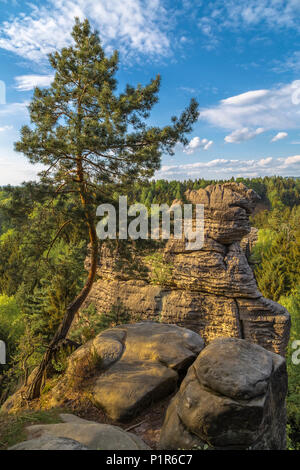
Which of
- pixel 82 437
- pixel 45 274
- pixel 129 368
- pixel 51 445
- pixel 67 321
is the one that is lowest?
pixel 67 321

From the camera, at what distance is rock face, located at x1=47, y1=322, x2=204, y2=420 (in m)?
5.00

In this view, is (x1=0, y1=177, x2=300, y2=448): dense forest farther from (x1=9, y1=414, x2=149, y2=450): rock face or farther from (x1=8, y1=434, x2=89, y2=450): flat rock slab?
(x1=8, y1=434, x2=89, y2=450): flat rock slab

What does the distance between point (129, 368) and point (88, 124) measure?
6325 mm

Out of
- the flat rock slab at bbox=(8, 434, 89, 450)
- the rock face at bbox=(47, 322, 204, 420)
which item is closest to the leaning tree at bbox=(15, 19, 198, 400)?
the rock face at bbox=(47, 322, 204, 420)

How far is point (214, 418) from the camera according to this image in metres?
3.49

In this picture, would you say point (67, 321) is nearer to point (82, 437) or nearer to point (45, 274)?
point (45, 274)

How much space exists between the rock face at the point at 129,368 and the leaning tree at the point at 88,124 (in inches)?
86.0

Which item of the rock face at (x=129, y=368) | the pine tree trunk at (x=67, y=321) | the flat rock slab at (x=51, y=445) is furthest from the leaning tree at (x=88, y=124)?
the flat rock slab at (x=51, y=445)

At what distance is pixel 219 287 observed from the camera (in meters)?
13.7

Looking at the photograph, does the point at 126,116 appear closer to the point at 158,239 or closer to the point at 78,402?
the point at 158,239

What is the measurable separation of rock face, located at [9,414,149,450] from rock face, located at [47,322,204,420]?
1.14m

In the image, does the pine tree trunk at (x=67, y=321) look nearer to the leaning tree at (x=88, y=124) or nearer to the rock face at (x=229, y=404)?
the leaning tree at (x=88, y=124)

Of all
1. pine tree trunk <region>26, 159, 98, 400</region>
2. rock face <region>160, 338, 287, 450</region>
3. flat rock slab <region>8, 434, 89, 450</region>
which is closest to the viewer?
flat rock slab <region>8, 434, 89, 450</region>

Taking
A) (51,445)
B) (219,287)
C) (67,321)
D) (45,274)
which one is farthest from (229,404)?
(219,287)
